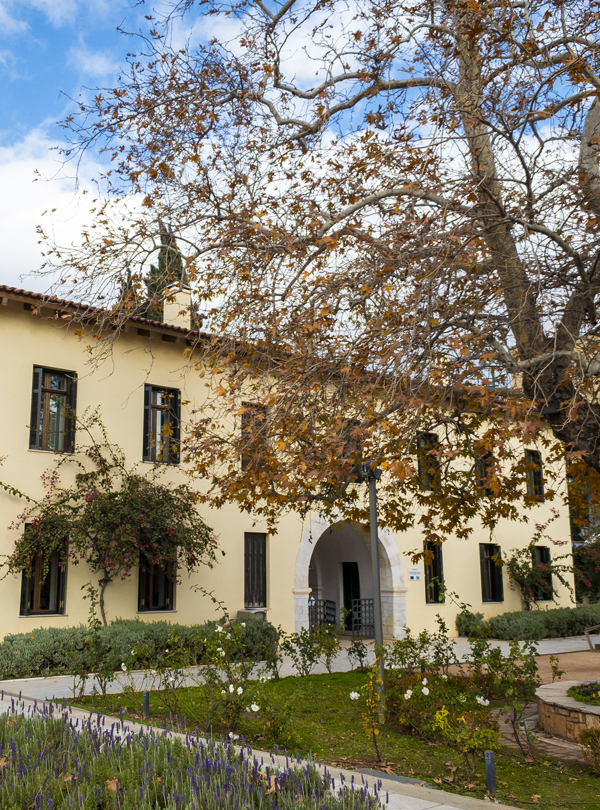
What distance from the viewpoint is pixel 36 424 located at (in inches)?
496

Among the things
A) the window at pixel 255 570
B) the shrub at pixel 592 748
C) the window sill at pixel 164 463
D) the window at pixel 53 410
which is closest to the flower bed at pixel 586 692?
the shrub at pixel 592 748

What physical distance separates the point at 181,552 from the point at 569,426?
28.4 feet

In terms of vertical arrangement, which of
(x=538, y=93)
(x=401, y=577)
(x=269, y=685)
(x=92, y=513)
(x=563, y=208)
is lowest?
(x=269, y=685)

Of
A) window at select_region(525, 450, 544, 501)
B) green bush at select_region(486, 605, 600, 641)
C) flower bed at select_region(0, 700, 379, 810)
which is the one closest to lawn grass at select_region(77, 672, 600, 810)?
flower bed at select_region(0, 700, 379, 810)

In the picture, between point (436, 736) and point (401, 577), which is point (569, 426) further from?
point (401, 577)

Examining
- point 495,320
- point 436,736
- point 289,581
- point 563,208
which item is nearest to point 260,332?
point 495,320

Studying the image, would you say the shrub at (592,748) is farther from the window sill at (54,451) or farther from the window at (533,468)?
the window sill at (54,451)

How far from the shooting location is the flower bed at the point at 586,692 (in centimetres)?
746

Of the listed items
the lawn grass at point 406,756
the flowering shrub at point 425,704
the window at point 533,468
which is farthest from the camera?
the window at point 533,468

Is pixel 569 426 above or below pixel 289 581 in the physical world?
above

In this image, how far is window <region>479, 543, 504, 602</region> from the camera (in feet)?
66.8

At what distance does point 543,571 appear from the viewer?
842 inches

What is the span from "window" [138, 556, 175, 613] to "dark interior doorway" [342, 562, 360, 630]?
780cm

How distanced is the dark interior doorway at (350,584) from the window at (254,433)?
13190mm
